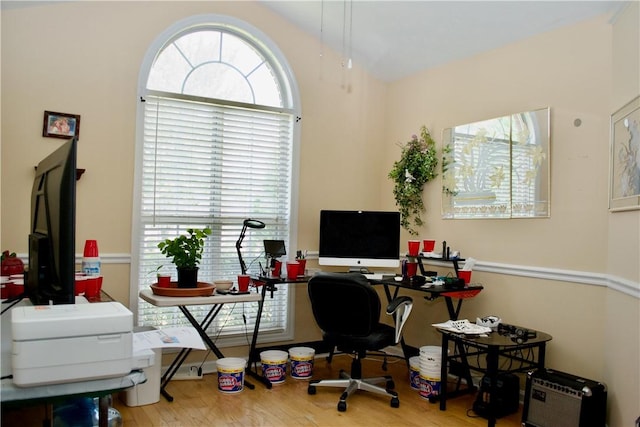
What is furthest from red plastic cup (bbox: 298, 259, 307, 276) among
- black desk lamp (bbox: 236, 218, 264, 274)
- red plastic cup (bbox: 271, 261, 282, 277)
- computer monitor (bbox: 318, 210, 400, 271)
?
black desk lamp (bbox: 236, 218, 264, 274)

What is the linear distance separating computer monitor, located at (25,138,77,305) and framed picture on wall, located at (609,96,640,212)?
260 cm

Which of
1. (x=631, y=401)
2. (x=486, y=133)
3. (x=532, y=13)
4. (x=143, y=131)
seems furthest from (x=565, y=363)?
(x=143, y=131)

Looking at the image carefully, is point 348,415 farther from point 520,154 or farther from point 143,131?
point 143,131

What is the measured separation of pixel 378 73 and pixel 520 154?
69.5 inches

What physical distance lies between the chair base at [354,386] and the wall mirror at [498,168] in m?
1.47

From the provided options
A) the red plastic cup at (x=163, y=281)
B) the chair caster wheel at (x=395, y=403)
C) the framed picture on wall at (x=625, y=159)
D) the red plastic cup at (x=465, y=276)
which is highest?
the framed picture on wall at (x=625, y=159)

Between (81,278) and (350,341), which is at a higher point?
(81,278)

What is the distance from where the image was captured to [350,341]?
11.1 ft

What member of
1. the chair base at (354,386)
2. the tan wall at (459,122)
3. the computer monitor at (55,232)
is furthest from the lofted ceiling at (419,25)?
the computer monitor at (55,232)

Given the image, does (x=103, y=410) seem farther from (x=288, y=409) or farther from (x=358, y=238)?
(x=358, y=238)

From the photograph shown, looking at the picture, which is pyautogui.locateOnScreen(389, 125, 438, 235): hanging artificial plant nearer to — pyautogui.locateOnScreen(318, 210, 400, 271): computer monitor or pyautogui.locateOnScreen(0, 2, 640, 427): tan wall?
pyautogui.locateOnScreen(0, 2, 640, 427): tan wall

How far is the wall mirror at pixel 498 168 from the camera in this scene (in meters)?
3.55

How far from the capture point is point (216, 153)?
13.9 feet

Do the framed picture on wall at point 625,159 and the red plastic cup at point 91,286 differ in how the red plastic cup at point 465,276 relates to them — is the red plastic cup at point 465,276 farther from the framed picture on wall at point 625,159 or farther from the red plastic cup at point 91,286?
the red plastic cup at point 91,286
